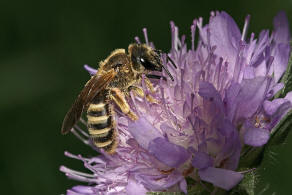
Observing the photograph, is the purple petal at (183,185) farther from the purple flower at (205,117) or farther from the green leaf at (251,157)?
the green leaf at (251,157)

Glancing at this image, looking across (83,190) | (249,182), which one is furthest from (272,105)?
(83,190)

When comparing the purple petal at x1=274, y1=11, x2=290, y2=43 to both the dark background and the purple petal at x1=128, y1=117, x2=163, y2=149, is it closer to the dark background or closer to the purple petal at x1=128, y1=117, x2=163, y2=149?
the purple petal at x1=128, y1=117, x2=163, y2=149

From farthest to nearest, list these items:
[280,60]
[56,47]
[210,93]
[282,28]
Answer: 1. [56,47]
2. [282,28]
3. [280,60]
4. [210,93]

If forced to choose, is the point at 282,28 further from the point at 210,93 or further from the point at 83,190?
the point at 83,190

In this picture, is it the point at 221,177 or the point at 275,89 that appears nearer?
the point at 221,177

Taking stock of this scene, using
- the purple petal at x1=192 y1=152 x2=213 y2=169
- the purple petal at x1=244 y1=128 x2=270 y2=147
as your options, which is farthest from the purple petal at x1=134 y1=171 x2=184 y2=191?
the purple petal at x1=244 y1=128 x2=270 y2=147

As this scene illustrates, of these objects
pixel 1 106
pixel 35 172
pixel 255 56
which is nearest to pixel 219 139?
pixel 255 56
